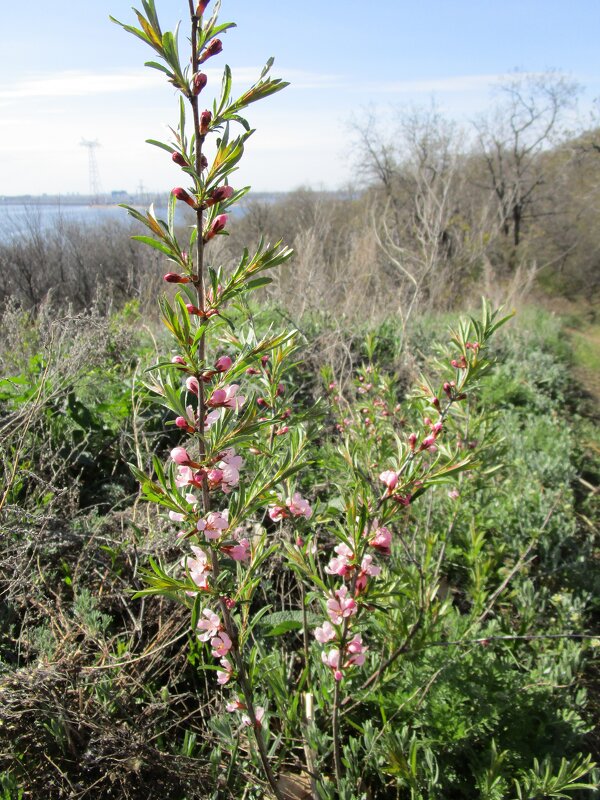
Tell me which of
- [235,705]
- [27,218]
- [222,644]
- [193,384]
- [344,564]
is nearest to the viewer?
[193,384]

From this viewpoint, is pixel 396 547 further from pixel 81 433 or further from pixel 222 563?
pixel 81 433

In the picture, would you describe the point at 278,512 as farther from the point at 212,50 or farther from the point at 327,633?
the point at 212,50

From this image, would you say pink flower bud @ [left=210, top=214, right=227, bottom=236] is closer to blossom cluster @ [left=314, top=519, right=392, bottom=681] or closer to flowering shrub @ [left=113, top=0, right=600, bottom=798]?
flowering shrub @ [left=113, top=0, right=600, bottom=798]

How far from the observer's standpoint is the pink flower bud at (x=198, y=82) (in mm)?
996

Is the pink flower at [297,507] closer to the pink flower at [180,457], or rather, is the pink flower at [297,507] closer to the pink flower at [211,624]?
the pink flower at [211,624]

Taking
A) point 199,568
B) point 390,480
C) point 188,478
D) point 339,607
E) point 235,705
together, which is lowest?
point 235,705

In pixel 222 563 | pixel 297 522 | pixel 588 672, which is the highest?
pixel 222 563

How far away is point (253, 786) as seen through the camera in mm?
1625

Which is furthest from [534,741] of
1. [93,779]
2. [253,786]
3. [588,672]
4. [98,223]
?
[98,223]

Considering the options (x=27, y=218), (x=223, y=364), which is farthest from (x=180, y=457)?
(x=27, y=218)

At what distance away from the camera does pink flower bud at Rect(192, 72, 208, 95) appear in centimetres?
100

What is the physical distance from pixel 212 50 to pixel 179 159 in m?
0.22

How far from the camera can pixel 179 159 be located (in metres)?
1.00

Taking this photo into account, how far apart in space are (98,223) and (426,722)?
A: 27.0 metres
